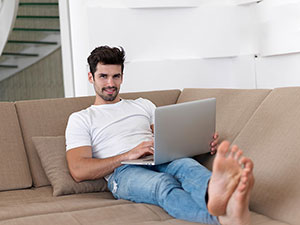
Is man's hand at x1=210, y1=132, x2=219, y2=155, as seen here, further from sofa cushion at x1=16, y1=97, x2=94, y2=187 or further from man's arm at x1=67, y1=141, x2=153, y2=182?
sofa cushion at x1=16, y1=97, x2=94, y2=187

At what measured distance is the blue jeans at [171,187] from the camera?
168 cm

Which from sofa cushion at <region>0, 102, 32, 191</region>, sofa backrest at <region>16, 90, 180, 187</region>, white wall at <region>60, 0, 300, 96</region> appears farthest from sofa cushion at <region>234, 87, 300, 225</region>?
white wall at <region>60, 0, 300, 96</region>

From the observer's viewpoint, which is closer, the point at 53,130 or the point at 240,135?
the point at 240,135

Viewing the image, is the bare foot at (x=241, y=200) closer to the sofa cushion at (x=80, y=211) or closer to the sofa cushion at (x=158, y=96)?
the sofa cushion at (x=80, y=211)

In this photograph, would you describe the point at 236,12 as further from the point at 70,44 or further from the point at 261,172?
the point at 261,172

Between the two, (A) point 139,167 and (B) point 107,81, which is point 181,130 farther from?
(B) point 107,81

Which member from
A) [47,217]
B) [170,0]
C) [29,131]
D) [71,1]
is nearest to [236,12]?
[170,0]

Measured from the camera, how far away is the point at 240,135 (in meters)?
2.22

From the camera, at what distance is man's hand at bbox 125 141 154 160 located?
84.0 inches

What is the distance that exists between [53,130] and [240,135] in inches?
36.9

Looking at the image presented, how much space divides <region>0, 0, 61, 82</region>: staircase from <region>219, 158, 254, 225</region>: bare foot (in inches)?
204

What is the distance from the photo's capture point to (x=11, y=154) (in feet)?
7.98

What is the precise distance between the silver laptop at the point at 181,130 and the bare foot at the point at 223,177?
444 mm

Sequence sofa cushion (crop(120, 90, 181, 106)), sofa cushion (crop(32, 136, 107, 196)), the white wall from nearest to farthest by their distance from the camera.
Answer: sofa cushion (crop(32, 136, 107, 196)) → sofa cushion (crop(120, 90, 181, 106)) → the white wall
